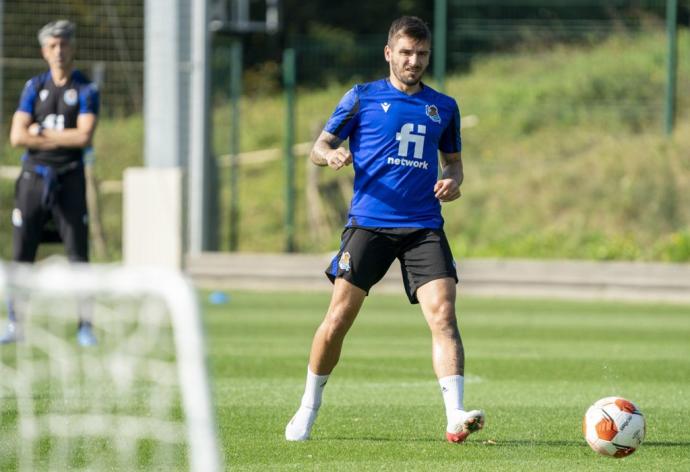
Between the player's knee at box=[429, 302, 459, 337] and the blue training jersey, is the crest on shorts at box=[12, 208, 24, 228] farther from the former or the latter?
the player's knee at box=[429, 302, 459, 337]

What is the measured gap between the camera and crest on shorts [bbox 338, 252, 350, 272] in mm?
7176

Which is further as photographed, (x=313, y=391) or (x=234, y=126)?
(x=234, y=126)

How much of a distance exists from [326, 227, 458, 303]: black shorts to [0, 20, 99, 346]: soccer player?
4.39 meters

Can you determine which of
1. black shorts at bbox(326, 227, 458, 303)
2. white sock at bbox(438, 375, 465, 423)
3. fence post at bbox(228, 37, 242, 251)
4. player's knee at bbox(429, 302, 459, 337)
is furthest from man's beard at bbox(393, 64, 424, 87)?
fence post at bbox(228, 37, 242, 251)

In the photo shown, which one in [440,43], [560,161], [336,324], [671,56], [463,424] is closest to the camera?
[463,424]

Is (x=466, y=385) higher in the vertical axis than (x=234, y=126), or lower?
lower

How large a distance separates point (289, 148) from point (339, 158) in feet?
47.2

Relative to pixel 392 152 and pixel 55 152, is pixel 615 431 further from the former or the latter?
pixel 55 152

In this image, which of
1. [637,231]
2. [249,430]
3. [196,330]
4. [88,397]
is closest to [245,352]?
[88,397]

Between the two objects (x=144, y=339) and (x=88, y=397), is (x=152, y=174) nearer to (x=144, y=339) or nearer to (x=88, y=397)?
(x=88, y=397)

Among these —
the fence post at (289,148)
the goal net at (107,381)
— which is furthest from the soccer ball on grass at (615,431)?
the fence post at (289,148)

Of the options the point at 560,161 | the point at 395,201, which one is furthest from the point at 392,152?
the point at 560,161

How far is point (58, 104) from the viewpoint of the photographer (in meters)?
11.3

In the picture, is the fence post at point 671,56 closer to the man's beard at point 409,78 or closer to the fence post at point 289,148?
the fence post at point 289,148
